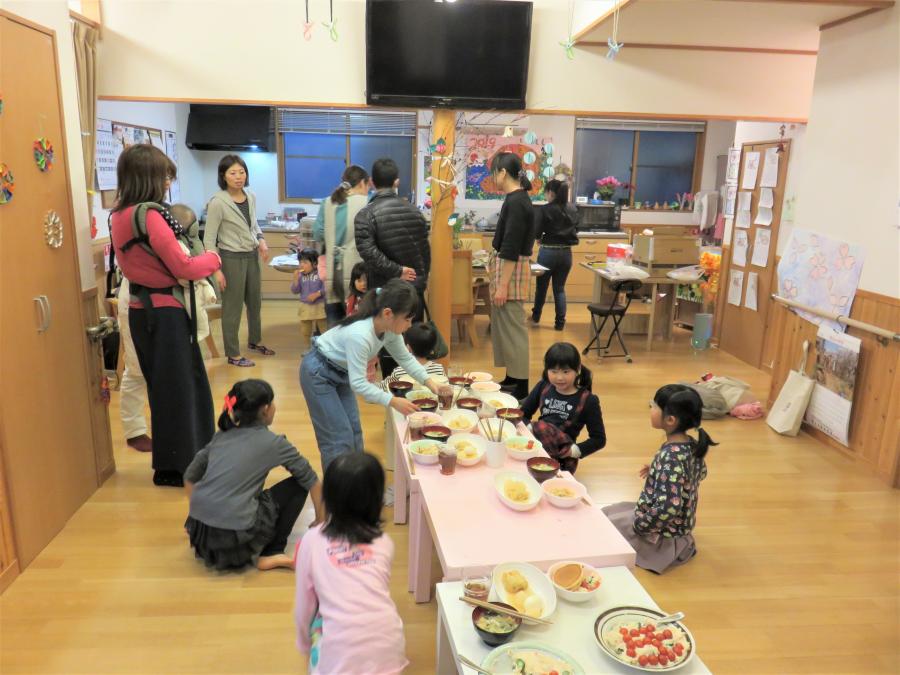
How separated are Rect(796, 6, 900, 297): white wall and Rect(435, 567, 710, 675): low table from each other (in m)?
2.88

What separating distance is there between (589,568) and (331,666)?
2.23ft

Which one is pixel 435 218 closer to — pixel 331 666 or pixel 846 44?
pixel 846 44

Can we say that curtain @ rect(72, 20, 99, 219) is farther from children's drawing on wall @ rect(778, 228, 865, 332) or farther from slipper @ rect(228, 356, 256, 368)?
children's drawing on wall @ rect(778, 228, 865, 332)

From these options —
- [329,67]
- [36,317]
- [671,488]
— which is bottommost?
[671,488]

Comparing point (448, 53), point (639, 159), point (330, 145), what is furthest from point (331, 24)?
point (639, 159)

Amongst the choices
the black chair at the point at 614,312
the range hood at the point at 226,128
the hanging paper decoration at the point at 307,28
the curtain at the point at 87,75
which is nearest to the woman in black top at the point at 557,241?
the black chair at the point at 614,312

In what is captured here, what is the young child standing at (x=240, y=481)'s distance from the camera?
7.80 ft

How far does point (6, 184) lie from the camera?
7.87 ft

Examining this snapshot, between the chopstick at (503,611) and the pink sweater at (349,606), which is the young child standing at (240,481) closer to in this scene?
the pink sweater at (349,606)

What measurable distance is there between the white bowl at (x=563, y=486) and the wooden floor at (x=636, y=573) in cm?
72

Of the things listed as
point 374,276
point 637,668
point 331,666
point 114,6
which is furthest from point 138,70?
point 637,668

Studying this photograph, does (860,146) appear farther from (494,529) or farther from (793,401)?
(494,529)

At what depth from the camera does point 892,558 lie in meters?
2.88

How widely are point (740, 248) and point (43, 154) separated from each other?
17.5 feet
